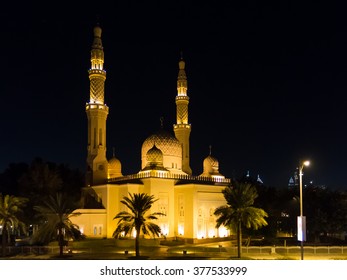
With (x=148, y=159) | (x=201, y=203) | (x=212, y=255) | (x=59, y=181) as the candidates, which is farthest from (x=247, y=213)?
(x=59, y=181)

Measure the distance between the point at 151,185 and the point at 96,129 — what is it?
10494mm

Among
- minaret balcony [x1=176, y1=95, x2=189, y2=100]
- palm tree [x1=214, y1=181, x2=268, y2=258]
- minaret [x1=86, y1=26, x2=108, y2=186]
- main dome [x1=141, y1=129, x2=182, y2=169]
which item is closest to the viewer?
palm tree [x1=214, y1=181, x2=268, y2=258]

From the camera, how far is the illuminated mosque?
1853 inches

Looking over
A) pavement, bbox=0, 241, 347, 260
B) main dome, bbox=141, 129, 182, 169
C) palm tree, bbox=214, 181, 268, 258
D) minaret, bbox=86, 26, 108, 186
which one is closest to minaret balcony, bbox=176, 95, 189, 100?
main dome, bbox=141, 129, 182, 169

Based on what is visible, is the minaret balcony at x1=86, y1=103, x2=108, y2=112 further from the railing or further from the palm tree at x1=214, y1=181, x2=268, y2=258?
the palm tree at x1=214, y1=181, x2=268, y2=258

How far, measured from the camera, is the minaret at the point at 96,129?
170ft

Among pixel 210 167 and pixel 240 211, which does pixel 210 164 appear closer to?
pixel 210 167

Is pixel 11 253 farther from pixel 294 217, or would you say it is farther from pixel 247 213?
pixel 294 217

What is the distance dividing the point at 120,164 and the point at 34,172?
11712mm

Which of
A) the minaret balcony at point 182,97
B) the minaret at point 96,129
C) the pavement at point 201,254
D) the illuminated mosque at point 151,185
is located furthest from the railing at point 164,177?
the minaret balcony at point 182,97

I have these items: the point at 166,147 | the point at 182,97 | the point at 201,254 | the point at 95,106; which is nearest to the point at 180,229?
the point at 166,147

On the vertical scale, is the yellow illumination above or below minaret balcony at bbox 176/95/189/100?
below

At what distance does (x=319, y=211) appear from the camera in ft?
152

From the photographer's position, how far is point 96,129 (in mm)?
52031
